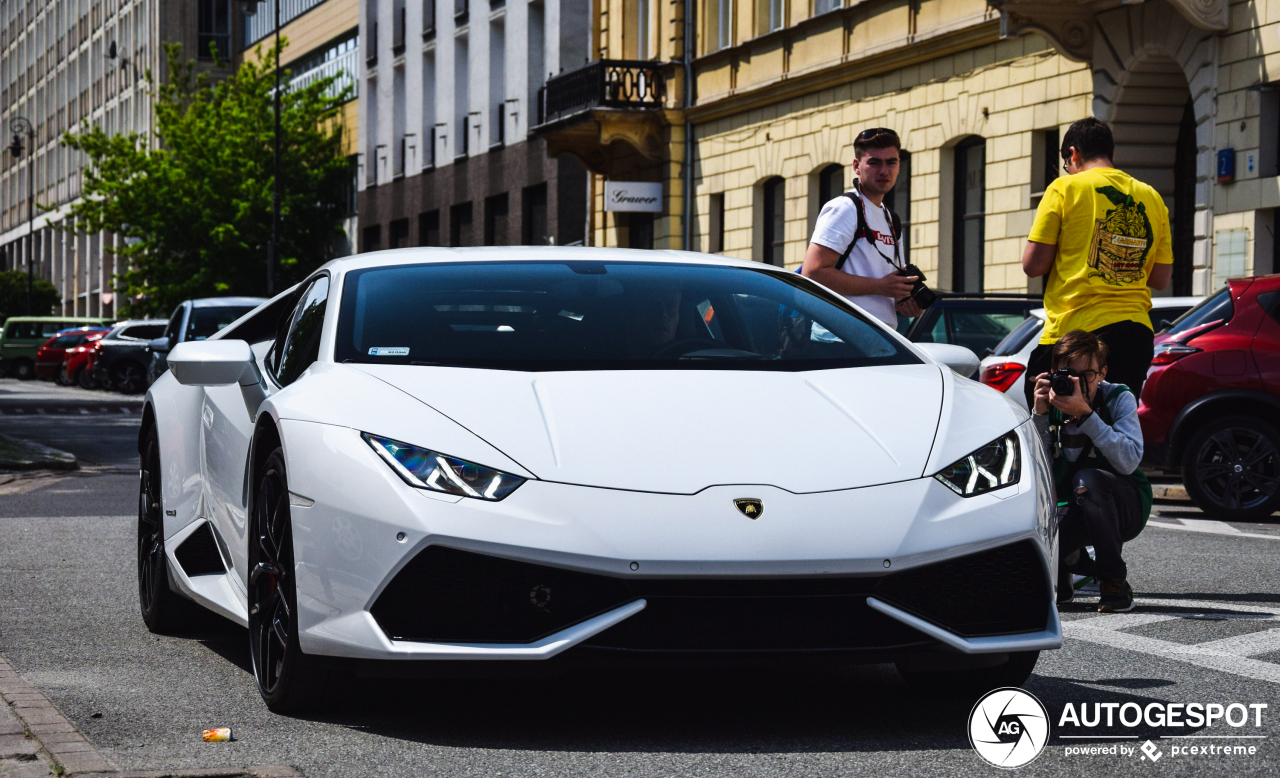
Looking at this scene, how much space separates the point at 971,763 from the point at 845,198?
4.18 meters

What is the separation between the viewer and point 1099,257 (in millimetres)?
8141

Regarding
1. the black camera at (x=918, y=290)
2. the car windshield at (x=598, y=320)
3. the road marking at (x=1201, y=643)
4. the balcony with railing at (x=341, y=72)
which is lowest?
the road marking at (x=1201, y=643)

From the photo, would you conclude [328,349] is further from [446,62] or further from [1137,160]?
[446,62]

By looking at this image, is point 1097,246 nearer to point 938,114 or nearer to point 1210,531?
point 1210,531

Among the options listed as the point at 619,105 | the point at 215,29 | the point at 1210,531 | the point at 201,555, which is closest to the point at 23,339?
the point at 215,29

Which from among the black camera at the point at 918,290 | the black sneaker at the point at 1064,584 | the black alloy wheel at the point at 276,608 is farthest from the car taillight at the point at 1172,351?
the black alloy wheel at the point at 276,608

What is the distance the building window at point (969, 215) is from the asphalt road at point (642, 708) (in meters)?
18.0

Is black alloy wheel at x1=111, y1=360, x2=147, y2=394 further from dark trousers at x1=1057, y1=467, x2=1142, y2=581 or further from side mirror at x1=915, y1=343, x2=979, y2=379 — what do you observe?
side mirror at x1=915, y1=343, x2=979, y2=379

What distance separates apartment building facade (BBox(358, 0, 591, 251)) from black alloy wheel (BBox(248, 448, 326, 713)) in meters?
32.0

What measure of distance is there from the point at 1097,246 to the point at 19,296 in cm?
9326

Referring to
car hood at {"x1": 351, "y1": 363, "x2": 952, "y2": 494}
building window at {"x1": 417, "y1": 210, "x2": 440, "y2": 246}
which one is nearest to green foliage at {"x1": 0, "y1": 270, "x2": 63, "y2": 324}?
building window at {"x1": 417, "y1": 210, "x2": 440, "y2": 246}

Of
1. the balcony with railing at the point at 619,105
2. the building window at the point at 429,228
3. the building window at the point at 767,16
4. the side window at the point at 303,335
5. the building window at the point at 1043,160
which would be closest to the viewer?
the side window at the point at 303,335

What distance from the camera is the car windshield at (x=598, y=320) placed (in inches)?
224

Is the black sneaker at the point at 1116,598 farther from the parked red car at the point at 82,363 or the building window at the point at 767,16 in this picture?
the parked red car at the point at 82,363
